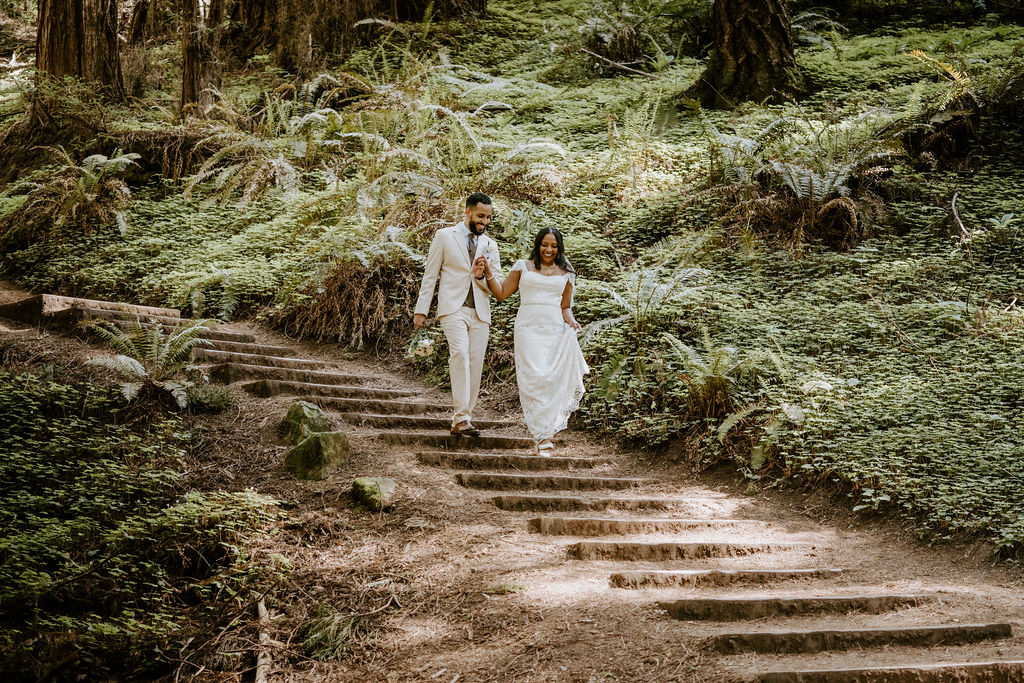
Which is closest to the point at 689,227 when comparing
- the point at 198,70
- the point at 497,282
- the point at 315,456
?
the point at 497,282

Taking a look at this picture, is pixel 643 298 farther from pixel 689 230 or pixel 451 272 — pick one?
pixel 451 272

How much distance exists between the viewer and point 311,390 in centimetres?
775

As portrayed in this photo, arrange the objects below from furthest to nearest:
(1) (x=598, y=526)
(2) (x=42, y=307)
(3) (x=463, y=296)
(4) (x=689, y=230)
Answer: (4) (x=689, y=230) → (2) (x=42, y=307) → (3) (x=463, y=296) → (1) (x=598, y=526)

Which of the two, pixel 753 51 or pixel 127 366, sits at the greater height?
pixel 753 51

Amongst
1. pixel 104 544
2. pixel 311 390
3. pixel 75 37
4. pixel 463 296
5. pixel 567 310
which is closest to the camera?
pixel 104 544

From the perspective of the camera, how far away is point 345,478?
5992 millimetres

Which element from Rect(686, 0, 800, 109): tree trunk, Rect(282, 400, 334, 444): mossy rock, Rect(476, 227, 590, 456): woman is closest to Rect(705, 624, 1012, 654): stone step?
Rect(476, 227, 590, 456): woman

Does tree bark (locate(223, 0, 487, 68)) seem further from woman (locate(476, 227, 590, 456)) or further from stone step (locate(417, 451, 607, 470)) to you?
stone step (locate(417, 451, 607, 470))

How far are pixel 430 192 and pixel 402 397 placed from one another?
4.11 m

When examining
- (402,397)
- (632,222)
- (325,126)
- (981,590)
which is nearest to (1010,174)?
(632,222)

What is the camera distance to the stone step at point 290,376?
7.71 meters

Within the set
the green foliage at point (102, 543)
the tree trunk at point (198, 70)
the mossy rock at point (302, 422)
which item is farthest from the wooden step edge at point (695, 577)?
A: the tree trunk at point (198, 70)

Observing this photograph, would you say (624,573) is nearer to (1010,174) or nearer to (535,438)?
(535,438)

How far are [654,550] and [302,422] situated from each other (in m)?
3.02
